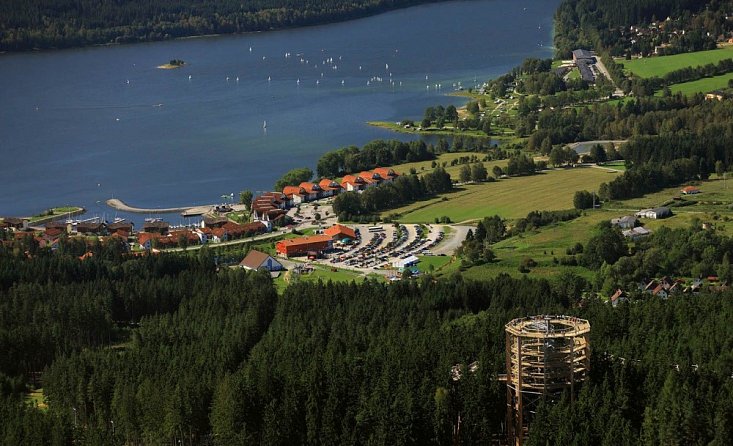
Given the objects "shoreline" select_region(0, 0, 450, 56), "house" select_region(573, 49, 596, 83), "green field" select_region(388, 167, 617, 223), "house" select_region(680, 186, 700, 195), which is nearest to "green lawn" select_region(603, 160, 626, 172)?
"green field" select_region(388, 167, 617, 223)

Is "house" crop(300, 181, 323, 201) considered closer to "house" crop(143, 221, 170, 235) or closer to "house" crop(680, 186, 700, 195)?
"house" crop(143, 221, 170, 235)

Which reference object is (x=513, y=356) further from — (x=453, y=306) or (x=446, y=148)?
(x=446, y=148)

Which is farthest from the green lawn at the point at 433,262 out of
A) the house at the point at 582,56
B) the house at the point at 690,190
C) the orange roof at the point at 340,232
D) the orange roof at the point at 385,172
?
the house at the point at 582,56

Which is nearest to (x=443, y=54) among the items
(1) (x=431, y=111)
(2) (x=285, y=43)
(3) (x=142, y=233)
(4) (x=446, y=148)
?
(2) (x=285, y=43)

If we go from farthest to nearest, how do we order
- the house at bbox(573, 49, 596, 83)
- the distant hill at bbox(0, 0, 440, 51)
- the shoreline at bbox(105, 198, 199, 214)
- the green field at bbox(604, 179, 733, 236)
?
the distant hill at bbox(0, 0, 440, 51), the house at bbox(573, 49, 596, 83), the shoreline at bbox(105, 198, 199, 214), the green field at bbox(604, 179, 733, 236)

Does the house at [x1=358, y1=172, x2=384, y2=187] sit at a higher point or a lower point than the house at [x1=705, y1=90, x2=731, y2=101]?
lower

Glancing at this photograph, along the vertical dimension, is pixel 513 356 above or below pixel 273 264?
above

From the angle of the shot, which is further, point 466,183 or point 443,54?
point 443,54

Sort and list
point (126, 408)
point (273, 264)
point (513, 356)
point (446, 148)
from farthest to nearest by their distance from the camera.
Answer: point (446, 148), point (273, 264), point (126, 408), point (513, 356)
